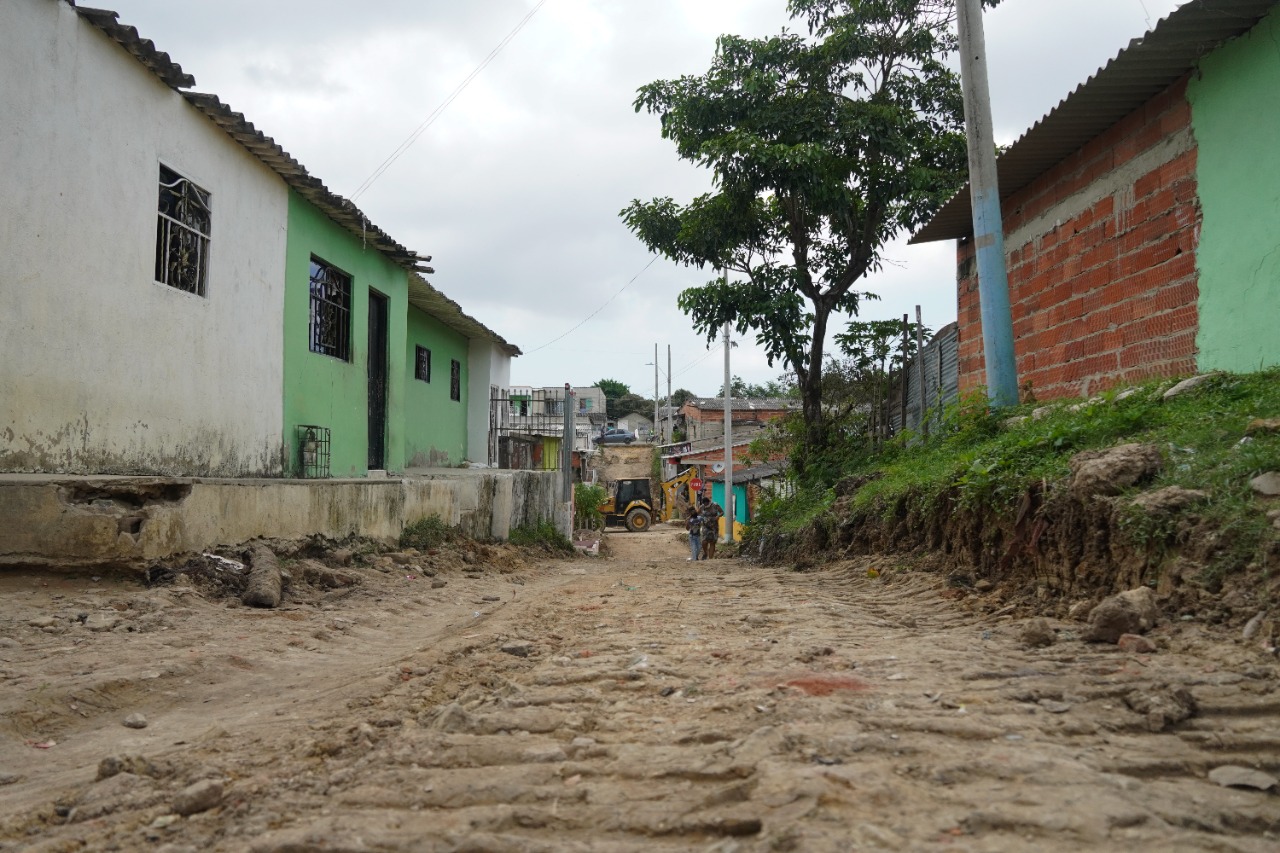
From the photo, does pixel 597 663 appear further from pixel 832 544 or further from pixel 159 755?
pixel 832 544

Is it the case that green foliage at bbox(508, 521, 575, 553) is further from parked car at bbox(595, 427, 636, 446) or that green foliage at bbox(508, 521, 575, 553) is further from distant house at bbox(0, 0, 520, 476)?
parked car at bbox(595, 427, 636, 446)

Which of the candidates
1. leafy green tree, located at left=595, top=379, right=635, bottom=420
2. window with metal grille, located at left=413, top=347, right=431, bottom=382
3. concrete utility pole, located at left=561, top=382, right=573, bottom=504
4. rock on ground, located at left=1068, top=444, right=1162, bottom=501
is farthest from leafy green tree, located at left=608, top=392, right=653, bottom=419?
rock on ground, located at left=1068, top=444, right=1162, bottom=501

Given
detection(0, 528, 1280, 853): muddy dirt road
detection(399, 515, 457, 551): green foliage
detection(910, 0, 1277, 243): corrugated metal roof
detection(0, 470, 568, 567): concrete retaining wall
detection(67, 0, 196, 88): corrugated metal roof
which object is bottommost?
detection(0, 528, 1280, 853): muddy dirt road

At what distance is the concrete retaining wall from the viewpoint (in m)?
6.06

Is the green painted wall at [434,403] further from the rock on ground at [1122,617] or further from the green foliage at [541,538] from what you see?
the rock on ground at [1122,617]

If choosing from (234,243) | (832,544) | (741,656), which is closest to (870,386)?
(832,544)

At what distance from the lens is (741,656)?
4.43 m

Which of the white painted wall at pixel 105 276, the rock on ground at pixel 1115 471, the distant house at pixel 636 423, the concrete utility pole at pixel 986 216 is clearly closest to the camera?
the rock on ground at pixel 1115 471

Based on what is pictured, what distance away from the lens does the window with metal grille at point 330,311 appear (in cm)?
1212

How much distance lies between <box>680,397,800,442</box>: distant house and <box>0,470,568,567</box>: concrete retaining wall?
3271cm

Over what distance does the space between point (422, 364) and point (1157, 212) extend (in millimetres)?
13290

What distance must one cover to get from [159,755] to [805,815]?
252cm

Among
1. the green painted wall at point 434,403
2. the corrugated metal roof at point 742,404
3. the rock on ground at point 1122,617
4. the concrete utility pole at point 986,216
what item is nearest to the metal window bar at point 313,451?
the green painted wall at point 434,403

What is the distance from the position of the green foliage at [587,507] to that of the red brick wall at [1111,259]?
22.2 meters
